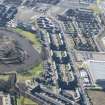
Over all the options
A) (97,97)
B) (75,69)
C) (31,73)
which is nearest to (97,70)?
(75,69)

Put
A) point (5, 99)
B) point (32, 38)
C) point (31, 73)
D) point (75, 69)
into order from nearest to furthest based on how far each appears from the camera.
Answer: point (5, 99) → point (31, 73) → point (75, 69) → point (32, 38)

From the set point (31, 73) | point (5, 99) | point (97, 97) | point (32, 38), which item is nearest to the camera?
point (5, 99)

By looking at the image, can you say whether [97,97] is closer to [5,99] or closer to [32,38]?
[5,99]

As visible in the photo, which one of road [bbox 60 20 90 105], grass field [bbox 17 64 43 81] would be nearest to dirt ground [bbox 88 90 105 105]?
road [bbox 60 20 90 105]

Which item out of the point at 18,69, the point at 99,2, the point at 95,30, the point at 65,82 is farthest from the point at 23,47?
the point at 99,2

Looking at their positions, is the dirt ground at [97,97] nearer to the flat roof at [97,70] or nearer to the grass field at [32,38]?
the flat roof at [97,70]

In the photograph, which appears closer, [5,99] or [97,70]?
[5,99]

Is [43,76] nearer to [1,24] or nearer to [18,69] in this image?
[18,69]

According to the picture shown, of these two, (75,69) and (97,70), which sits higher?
(75,69)

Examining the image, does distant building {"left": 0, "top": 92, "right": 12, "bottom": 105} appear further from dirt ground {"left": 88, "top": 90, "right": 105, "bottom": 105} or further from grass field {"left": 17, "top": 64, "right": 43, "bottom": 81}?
dirt ground {"left": 88, "top": 90, "right": 105, "bottom": 105}
